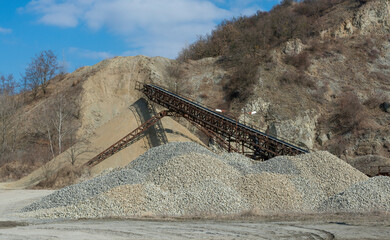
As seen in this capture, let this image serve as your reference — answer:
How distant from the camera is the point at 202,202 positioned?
16.4m

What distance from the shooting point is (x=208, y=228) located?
12.2m

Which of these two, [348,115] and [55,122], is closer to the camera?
[348,115]

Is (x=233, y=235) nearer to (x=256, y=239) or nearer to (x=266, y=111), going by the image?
(x=256, y=239)

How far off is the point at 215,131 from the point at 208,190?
14.8 meters

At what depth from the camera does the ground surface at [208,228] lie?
1084 centimetres

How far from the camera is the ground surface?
1084cm

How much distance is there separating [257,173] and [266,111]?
19923mm

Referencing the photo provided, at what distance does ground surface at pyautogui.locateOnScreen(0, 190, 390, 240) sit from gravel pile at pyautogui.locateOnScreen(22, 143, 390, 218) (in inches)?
66.8

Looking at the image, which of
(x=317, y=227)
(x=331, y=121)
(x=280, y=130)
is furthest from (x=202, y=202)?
(x=331, y=121)

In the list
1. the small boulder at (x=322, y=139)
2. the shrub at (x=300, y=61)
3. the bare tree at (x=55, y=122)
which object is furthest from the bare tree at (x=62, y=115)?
the shrub at (x=300, y=61)

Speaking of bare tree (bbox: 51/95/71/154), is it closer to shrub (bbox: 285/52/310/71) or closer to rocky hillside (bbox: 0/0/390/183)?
rocky hillside (bbox: 0/0/390/183)

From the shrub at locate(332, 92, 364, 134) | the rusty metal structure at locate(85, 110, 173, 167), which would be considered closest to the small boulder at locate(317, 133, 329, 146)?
the shrub at locate(332, 92, 364, 134)

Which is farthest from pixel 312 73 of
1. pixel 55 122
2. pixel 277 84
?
pixel 55 122

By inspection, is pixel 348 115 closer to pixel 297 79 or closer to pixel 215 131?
pixel 297 79
